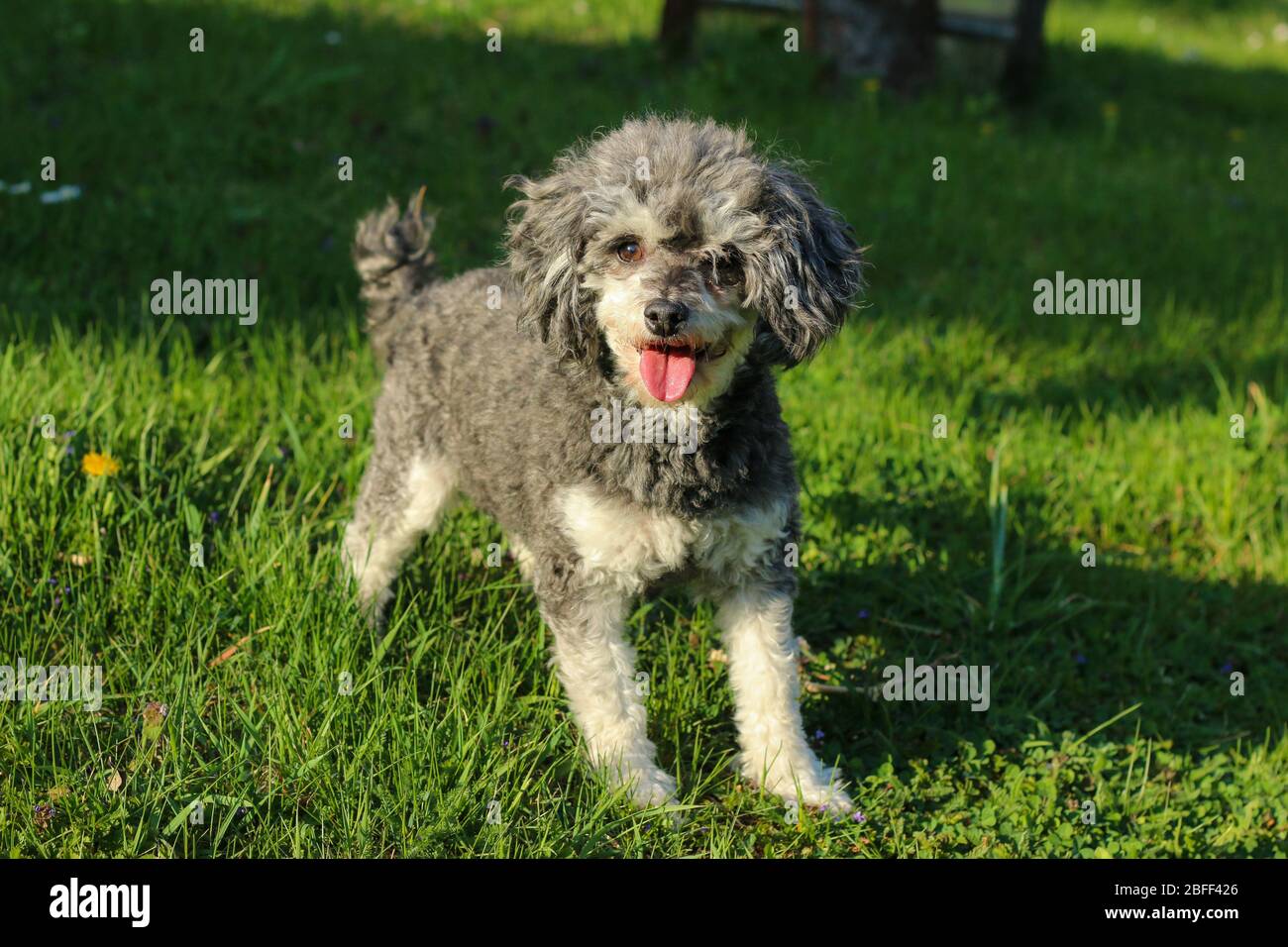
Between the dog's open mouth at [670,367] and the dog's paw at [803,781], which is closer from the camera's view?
the dog's open mouth at [670,367]

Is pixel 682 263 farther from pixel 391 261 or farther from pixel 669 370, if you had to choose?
pixel 391 261

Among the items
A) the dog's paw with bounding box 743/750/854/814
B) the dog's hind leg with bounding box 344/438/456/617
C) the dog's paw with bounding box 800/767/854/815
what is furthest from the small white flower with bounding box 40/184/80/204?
the dog's paw with bounding box 800/767/854/815

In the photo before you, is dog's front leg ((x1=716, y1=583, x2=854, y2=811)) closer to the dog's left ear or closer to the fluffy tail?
the dog's left ear

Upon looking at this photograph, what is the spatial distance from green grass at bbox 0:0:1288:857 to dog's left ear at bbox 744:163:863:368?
0.44m

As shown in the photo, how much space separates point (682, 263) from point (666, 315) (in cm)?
24

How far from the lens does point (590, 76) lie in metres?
9.42

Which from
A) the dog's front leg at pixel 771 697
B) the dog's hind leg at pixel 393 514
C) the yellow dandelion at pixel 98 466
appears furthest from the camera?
the dog's hind leg at pixel 393 514

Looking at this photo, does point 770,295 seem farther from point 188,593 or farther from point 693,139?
point 188,593

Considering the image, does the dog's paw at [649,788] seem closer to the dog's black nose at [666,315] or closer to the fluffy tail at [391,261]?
the dog's black nose at [666,315]

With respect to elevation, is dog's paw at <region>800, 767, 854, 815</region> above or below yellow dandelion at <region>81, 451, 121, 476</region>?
below

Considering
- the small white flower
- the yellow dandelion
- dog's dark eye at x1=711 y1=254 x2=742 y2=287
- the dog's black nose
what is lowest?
the yellow dandelion

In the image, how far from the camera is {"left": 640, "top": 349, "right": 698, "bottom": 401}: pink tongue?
3.52 metres

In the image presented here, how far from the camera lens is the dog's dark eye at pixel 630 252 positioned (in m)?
3.55

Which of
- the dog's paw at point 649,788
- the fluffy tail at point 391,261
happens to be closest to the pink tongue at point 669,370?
the dog's paw at point 649,788
